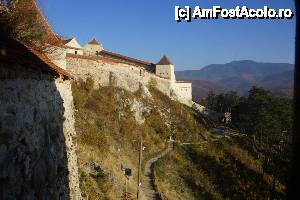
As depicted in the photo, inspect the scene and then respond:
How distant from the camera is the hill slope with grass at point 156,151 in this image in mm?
29172

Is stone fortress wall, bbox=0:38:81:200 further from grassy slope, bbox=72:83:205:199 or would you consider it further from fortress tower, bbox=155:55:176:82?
fortress tower, bbox=155:55:176:82

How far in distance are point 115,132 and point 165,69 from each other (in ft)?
137

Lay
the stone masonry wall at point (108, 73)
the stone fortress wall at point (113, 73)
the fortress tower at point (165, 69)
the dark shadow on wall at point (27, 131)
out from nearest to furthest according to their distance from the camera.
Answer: the dark shadow on wall at point (27, 131), the stone masonry wall at point (108, 73), the stone fortress wall at point (113, 73), the fortress tower at point (165, 69)

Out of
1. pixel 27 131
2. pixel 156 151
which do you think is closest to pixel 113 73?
pixel 156 151

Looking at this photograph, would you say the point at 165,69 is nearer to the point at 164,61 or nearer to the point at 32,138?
the point at 164,61

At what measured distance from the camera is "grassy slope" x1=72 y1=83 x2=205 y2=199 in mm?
26494

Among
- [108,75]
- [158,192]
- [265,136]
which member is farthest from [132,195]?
[265,136]

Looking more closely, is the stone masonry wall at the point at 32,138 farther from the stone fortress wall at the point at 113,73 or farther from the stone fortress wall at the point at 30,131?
the stone fortress wall at the point at 113,73

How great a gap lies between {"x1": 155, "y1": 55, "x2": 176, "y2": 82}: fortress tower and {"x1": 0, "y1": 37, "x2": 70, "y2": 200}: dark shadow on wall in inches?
2702

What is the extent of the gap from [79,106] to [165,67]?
150ft

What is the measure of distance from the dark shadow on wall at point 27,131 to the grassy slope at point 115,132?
8224 millimetres

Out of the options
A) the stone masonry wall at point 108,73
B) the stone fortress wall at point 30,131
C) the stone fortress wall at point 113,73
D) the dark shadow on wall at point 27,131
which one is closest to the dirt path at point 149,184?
the stone masonry wall at point 108,73

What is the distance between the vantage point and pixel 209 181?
48188 millimetres

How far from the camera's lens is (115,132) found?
140ft
